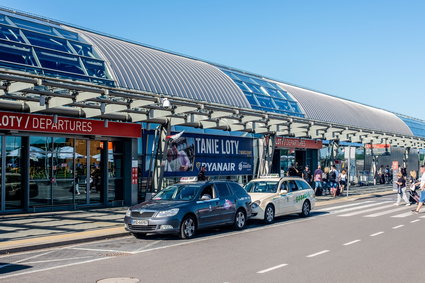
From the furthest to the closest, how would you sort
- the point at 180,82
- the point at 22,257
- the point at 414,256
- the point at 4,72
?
the point at 180,82 → the point at 4,72 → the point at 22,257 → the point at 414,256

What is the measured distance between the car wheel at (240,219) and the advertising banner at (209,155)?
29.2 feet

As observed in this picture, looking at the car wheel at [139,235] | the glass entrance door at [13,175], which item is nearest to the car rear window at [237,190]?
the car wheel at [139,235]

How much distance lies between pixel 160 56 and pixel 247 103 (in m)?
6.50

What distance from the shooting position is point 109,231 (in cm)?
1450

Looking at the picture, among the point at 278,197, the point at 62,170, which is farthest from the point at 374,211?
the point at 62,170

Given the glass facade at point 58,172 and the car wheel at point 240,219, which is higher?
the glass facade at point 58,172

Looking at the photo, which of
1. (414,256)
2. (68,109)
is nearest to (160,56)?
(68,109)

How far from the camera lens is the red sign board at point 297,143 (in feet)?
106

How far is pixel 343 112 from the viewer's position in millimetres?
45750

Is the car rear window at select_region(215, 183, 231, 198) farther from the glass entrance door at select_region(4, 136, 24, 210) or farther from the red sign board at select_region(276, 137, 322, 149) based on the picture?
the red sign board at select_region(276, 137, 322, 149)

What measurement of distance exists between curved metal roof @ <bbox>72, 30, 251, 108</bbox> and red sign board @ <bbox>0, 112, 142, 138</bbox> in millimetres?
2232

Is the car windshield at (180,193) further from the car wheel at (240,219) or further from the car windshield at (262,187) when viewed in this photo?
the car windshield at (262,187)

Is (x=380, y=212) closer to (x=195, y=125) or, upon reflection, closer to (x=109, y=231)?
(x=195, y=125)

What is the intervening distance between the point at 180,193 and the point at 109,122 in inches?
318
